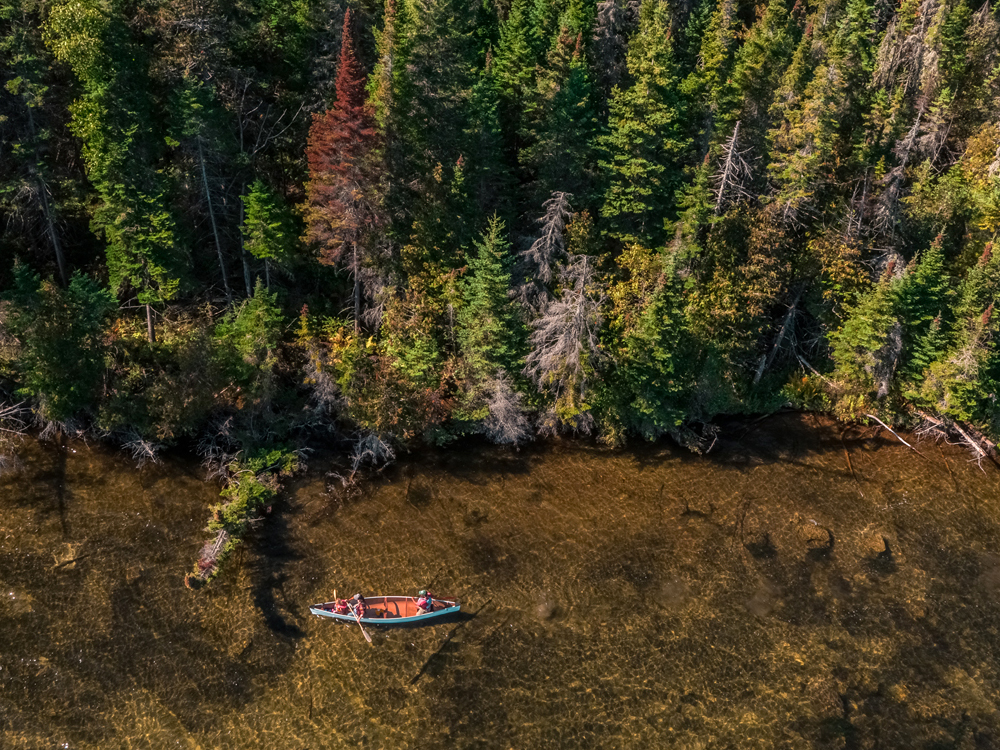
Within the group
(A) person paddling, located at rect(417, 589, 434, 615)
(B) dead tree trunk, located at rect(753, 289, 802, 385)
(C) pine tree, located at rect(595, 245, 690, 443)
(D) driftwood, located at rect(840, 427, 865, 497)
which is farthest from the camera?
(B) dead tree trunk, located at rect(753, 289, 802, 385)

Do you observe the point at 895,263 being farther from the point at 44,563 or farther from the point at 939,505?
the point at 44,563

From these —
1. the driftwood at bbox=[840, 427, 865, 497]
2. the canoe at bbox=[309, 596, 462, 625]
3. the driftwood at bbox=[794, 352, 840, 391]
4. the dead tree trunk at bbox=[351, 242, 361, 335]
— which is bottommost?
the canoe at bbox=[309, 596, 462, 625]

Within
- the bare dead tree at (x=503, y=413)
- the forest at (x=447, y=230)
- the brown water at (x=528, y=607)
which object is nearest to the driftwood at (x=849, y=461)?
the brown water at (x=528, y=607)

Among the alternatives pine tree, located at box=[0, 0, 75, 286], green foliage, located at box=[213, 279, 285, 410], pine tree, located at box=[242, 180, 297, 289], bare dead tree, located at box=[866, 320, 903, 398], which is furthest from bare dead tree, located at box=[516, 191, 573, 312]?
pine tree, located at box=[0, 0, 75, 286]

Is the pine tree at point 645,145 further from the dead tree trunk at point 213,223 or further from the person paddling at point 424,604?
the person paddling at point 424,604

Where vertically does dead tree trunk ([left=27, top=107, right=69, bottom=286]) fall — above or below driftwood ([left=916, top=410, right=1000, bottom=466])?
above

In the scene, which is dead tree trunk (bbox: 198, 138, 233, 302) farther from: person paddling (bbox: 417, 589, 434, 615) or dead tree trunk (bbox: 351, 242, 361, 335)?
person paddling (bbox: 417, 589, 434, 615)
